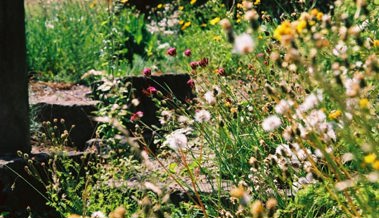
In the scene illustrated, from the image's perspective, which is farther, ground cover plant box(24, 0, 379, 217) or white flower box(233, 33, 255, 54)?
ground cover plant box(24, 0, 379, 217)

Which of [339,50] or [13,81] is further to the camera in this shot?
[13,81]

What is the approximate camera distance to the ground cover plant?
195cm

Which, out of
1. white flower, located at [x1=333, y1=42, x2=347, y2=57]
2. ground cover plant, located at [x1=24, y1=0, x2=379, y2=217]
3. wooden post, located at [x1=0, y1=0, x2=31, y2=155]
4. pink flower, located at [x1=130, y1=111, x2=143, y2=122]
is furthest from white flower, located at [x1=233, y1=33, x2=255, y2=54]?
wooden post, located at [x1=0, y1=0, x2=31, y2=155]

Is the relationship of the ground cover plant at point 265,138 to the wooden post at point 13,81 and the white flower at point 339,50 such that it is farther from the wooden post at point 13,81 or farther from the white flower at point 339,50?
the wooden post at point 13,81

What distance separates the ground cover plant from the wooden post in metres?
0.40

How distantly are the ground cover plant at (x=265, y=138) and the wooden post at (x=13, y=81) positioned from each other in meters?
0.40

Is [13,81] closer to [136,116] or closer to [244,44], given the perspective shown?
[136,116]

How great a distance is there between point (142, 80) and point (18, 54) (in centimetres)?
180

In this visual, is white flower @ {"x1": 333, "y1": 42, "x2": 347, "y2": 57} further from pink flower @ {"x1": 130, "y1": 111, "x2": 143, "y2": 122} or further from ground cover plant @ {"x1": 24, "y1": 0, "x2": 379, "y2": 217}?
pink flower @ {"x1": 130, "y1": 111, "x2": 143, "y2": 122}

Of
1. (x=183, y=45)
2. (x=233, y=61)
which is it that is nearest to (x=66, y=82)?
(x=233, y=61)

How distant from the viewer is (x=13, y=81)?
14.3ft

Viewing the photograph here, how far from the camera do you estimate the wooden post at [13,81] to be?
4289 mm

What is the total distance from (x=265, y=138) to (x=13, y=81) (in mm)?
1708

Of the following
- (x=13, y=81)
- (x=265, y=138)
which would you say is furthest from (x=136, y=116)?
(x=13, y=81)
